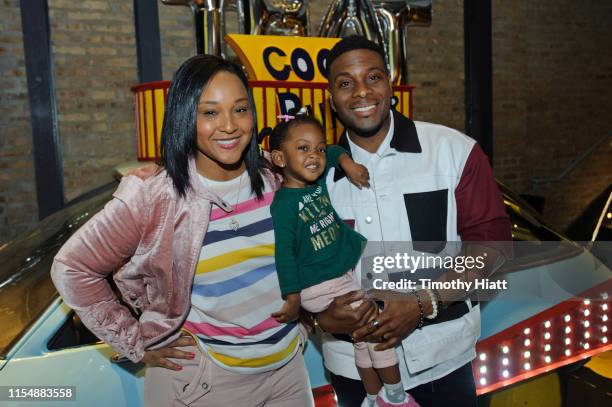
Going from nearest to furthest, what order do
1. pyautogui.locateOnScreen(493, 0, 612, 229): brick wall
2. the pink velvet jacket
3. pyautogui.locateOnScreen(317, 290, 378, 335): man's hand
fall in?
the pink velvet jacket < pyautogui.locateOnScreen(317, 290, 378, 335): man's hand < pyautogui.locateOnScreen(493, 0, 612, 229): brick wall

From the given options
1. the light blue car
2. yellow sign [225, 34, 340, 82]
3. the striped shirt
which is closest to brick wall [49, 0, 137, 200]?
the light blue car

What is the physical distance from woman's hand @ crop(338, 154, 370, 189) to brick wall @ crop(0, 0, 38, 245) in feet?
14.6

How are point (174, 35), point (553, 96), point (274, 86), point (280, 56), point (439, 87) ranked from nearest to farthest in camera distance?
point (274, 86), point (280, 56), point (174, 35), point (439, 87), point (553, 96)

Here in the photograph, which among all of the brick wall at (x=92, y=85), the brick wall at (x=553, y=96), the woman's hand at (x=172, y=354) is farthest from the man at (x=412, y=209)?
the brick wall at (x=553, y=96)

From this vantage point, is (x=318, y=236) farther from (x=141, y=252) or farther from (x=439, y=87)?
(x=439, y=87)

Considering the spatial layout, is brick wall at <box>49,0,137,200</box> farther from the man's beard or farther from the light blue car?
the man's beard

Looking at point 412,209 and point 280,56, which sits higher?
point 280,56

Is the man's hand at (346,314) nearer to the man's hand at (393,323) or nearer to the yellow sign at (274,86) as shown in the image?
the man's hand at (393,323)

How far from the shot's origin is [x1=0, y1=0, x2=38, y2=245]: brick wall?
4961mm

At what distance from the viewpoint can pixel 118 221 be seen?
1.25 m

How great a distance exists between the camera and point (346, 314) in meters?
1.47

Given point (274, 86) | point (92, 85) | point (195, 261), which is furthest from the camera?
point (92, 85)
